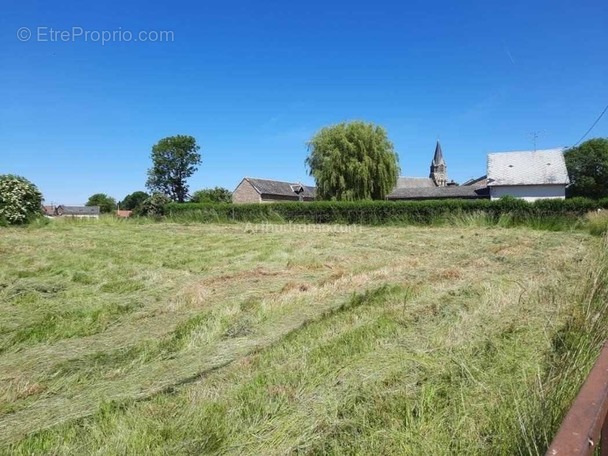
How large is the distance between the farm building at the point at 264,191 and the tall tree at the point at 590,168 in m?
36.7

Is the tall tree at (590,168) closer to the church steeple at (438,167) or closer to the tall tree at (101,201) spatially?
the church steeple at (438,167)

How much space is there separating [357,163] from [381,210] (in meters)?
11.0

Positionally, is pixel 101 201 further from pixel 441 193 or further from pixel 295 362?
pixel 295 362

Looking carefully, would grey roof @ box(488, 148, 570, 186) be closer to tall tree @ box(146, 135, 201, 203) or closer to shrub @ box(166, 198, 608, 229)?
shrub @ box(166, 198, 608, 229)

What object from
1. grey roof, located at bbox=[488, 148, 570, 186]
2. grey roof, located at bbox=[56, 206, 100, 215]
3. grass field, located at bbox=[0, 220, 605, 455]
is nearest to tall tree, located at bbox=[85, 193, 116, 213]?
grey roof, located at bbox=[56, 206, 100, 215]

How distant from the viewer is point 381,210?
20.7m

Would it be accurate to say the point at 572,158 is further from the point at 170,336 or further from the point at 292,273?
the point at 170,336

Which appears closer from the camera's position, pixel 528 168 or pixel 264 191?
pixel 528 168

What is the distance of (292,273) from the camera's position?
7023mm

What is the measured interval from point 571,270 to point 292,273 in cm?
462

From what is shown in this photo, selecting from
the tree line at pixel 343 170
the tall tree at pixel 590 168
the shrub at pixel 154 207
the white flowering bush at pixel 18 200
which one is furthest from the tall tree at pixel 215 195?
the tall tree at pixel 590 168

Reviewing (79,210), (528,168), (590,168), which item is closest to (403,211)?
(528,168)

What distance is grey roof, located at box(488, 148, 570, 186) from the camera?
33719 mm

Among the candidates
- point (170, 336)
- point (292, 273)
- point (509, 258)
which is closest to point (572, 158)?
point (509, 258)
